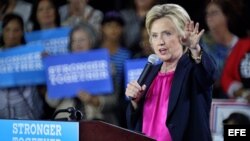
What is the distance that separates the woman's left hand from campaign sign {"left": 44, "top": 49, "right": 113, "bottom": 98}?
2.26ft

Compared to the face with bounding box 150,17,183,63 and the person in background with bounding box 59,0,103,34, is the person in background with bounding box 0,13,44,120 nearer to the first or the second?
the person in background with bounding box 59,0,103,34

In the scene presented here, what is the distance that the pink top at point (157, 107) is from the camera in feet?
10.1

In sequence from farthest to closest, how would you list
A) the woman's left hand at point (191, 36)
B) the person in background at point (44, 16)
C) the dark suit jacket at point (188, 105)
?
the person in background at point (44, 16) → the dark suit jacket at point (188, 105) → the woman's left hand at point (191, 36)

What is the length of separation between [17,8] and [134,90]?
1.16 meters

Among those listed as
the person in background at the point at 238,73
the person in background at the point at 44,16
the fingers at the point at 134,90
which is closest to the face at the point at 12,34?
the person in background at the point at 44,16

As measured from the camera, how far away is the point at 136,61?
3.36m

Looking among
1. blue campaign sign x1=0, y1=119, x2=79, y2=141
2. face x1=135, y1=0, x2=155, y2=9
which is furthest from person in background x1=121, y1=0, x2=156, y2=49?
blue campaign sign x1=0, y1=119, x2=79, y2=141

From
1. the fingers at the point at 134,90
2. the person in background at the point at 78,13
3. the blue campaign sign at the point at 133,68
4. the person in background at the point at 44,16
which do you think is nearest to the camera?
the fingers at the point at 134,90

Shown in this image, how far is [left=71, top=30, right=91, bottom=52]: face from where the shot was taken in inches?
141

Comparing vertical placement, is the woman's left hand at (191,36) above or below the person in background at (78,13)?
below

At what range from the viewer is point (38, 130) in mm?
2119

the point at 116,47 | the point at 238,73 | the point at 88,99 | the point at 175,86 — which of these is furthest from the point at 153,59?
the point at 88,99

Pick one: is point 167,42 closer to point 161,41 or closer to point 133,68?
point 161,41

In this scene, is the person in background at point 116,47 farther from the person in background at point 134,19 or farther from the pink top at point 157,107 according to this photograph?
the pink top at point 157,107
